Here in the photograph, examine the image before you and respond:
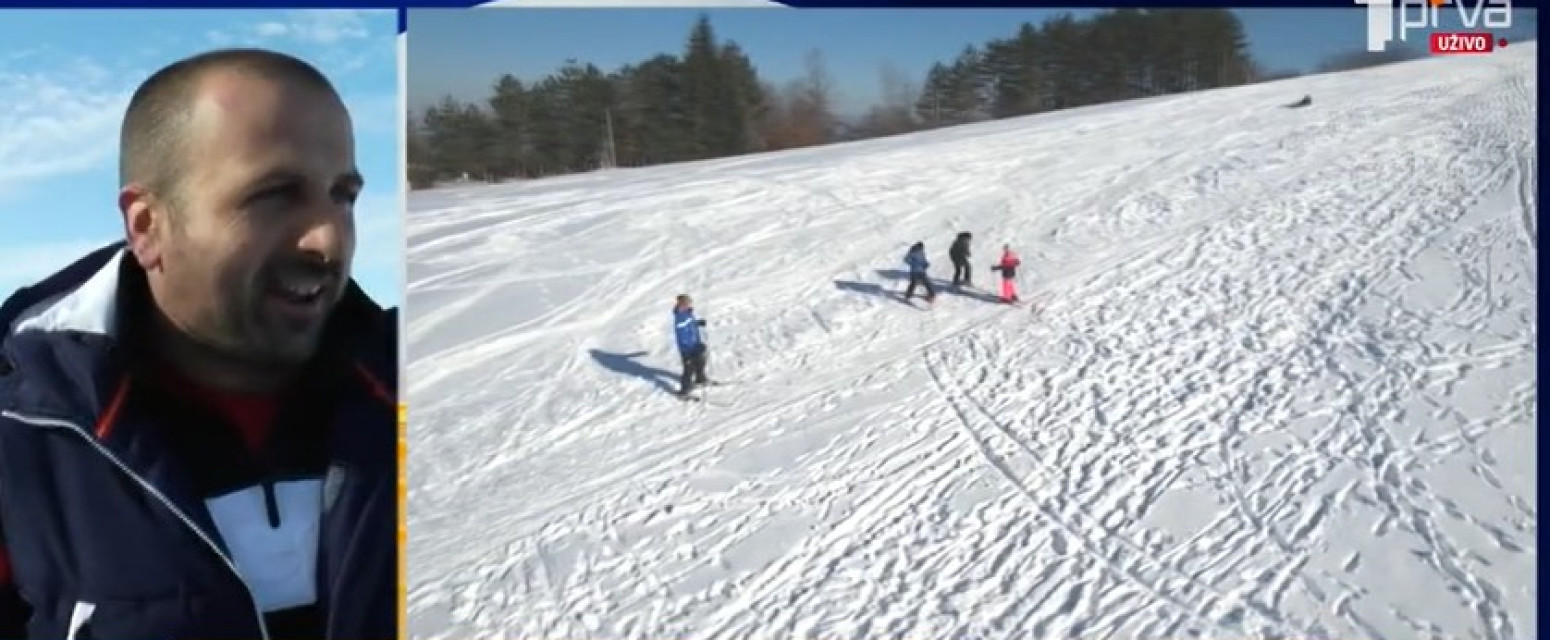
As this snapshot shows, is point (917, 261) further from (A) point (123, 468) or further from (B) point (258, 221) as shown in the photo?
(A) point (123, 468)

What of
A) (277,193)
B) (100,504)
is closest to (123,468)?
(100,504)

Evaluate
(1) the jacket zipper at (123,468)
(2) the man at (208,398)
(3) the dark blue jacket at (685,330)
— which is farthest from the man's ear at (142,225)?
(3) the dark blue jacket at (685,330)

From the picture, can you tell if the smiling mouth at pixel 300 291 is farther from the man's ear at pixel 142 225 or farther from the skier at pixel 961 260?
the skier at pixel 961 260

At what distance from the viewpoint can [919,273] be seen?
9.77 ft

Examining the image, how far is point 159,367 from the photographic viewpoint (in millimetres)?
2332

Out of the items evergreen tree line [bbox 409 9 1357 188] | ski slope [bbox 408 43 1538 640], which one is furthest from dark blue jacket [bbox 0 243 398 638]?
evergreen tree line [bbox 409 9 1357 188]

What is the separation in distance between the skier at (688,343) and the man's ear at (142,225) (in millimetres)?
1265

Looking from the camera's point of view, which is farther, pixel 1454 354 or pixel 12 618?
pixel 1454 354

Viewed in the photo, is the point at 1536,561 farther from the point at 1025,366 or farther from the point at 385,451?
the point at 385,451

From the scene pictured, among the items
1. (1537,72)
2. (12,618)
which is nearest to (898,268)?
(1537,72)

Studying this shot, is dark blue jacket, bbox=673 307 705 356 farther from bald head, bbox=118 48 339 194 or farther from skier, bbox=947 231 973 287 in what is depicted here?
bald head, bbox=118 48 339 194

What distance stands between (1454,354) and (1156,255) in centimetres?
84

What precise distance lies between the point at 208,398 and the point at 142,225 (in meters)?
0.43

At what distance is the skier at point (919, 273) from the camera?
2.98 metres
